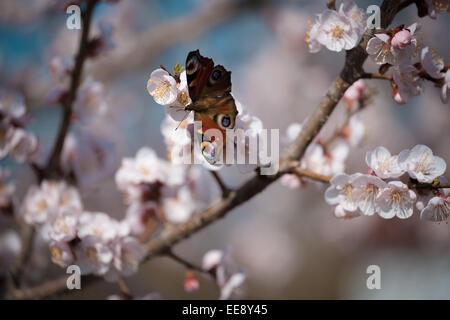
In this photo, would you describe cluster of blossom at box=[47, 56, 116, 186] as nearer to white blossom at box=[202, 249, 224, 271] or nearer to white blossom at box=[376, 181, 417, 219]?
white blossom at box=[202, 249, 224, 271]

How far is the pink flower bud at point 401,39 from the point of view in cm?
85

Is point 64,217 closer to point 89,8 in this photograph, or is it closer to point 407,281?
point 89,8

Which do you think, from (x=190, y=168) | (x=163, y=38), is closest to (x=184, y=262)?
(x=190, y=168)

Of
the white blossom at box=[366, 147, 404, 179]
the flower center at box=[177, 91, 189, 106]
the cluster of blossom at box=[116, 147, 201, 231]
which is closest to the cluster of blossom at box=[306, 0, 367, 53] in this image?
the white blossom at box=[366, 147, 404, 179]

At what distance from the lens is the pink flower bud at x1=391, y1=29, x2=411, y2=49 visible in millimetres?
852

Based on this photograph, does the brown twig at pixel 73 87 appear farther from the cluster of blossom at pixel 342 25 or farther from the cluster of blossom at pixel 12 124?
the cluster of blossom at pixel 342 25

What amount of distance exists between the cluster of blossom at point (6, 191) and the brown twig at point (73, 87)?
176 millimetres

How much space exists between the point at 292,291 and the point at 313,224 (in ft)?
2.41

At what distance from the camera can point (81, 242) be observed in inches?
44.9

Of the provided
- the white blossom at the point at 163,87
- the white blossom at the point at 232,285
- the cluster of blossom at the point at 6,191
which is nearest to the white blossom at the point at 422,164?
the white blossom at the point at 163,87

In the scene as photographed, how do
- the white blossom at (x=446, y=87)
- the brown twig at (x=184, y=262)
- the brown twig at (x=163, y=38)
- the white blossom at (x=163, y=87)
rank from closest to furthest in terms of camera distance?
the white blossom at (x=163, y=87) → the white blossom at (x=446, y=87) → the brown twig at (x=184, y=262) → the brown twig at (x=163, y=38)

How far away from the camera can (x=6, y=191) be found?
1.51 m

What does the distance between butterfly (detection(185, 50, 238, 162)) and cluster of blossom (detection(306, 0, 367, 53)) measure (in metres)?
0.27
